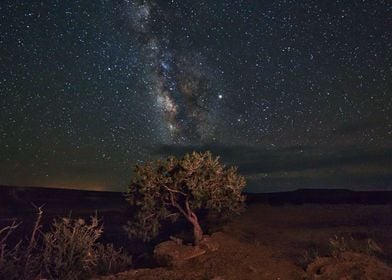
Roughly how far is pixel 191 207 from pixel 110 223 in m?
10.4

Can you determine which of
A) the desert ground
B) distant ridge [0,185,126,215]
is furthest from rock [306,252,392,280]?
distant ridge [0,185,126,215]

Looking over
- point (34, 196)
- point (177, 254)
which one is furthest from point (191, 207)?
point (34, 196)

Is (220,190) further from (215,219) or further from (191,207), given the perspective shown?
(215,219)

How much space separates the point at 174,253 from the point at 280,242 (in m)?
4.99

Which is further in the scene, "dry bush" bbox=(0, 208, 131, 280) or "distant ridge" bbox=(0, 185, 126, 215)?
"distant ridge" bbox=(0, 185, 126, 215)

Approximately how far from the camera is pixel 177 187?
12.8m

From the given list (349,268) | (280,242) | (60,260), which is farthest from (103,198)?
(349,268)

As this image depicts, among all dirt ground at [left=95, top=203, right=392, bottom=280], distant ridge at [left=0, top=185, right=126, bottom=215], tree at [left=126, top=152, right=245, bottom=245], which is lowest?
dirt ground at [left=95, top=203, right=392, bottom=280]

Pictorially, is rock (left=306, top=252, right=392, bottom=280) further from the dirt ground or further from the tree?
the tree

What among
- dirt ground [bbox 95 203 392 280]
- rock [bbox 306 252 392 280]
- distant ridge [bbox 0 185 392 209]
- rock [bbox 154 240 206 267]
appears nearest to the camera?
rock [bbox 306 252 392 280]

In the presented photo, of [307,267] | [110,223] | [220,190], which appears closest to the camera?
[307,267]

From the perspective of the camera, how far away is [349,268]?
9.75m

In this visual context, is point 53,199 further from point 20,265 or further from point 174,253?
point 174,253

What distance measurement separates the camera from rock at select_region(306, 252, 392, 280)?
923 centimetres
